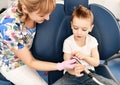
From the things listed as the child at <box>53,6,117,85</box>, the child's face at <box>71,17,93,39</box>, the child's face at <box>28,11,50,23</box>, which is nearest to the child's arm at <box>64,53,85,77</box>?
the child at <box>53,6,117,85</box>

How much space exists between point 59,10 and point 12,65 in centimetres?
42

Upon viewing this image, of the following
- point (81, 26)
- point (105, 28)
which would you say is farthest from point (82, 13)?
point (105, 28)

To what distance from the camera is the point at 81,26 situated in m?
1.44

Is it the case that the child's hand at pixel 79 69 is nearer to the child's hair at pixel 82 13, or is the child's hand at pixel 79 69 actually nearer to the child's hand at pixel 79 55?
the child's hand at pixel 79 55

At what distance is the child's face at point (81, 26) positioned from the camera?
4.72ft

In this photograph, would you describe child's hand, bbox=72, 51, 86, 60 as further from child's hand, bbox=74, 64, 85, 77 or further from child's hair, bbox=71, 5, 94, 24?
child's hair, bbox=71, 5, 94, 24

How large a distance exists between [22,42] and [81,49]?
36cm

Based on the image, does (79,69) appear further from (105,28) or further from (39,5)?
(39,5)

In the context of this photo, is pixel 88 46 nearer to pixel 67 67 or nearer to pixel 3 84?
pixel 67 67

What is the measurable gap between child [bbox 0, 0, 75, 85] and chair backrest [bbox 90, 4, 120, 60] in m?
0.25

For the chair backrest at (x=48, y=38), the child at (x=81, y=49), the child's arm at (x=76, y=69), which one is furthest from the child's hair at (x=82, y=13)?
the child's arm at (x=76, y=69)

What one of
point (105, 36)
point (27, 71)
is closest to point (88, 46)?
point (105, 36)

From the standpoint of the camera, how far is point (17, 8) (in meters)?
1.41

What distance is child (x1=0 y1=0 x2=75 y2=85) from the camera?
1332mm
